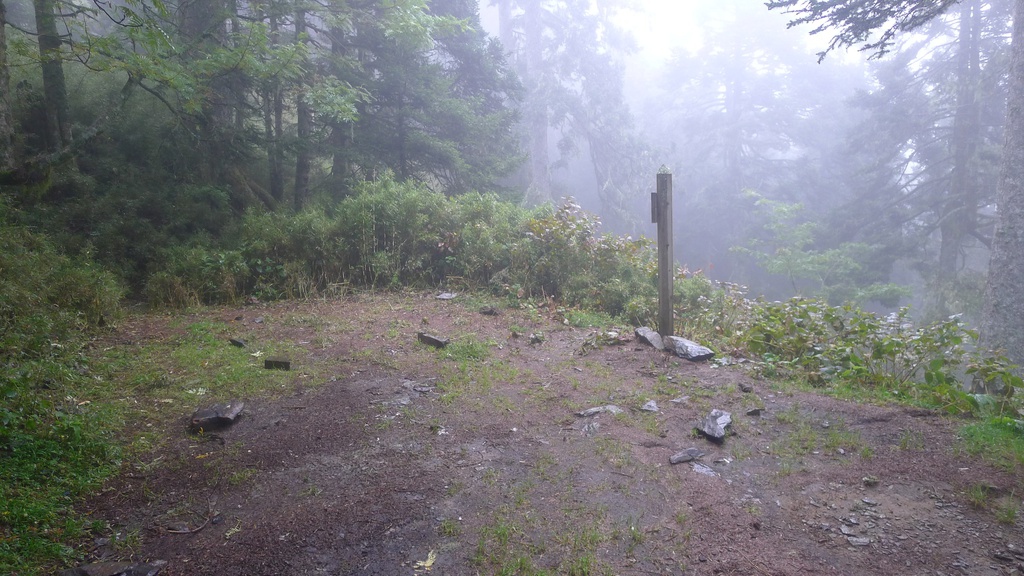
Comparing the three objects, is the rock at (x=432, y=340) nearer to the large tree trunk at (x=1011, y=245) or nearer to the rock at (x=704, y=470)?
the rock at (x=704, y=470)

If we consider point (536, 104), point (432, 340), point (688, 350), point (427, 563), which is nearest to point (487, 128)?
point (432, 340)

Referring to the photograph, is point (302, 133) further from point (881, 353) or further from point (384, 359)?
point (881, 353)

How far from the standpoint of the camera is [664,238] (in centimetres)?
595

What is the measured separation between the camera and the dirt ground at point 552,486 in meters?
2.61

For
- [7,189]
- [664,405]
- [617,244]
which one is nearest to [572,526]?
[664,405]

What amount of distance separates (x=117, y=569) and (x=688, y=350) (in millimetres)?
4980

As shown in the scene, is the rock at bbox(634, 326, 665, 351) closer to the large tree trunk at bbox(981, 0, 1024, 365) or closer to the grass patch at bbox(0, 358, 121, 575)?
the grass patch at bbox(0, 358, 121, 575)

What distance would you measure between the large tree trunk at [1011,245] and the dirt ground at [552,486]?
7.14 metres

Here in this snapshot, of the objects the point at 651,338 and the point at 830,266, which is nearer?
the point at 651,338

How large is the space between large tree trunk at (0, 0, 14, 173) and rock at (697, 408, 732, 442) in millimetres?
9131

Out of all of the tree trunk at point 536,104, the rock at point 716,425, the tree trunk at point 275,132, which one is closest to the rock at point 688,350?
the rock at point 716,425

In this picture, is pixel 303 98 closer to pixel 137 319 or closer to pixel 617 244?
pixel 137 319

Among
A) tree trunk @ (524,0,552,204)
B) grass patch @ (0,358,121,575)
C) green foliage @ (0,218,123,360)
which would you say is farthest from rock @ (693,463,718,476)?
tree trunk @ (524,0,552,204)

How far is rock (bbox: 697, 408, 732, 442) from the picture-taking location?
3.89m
